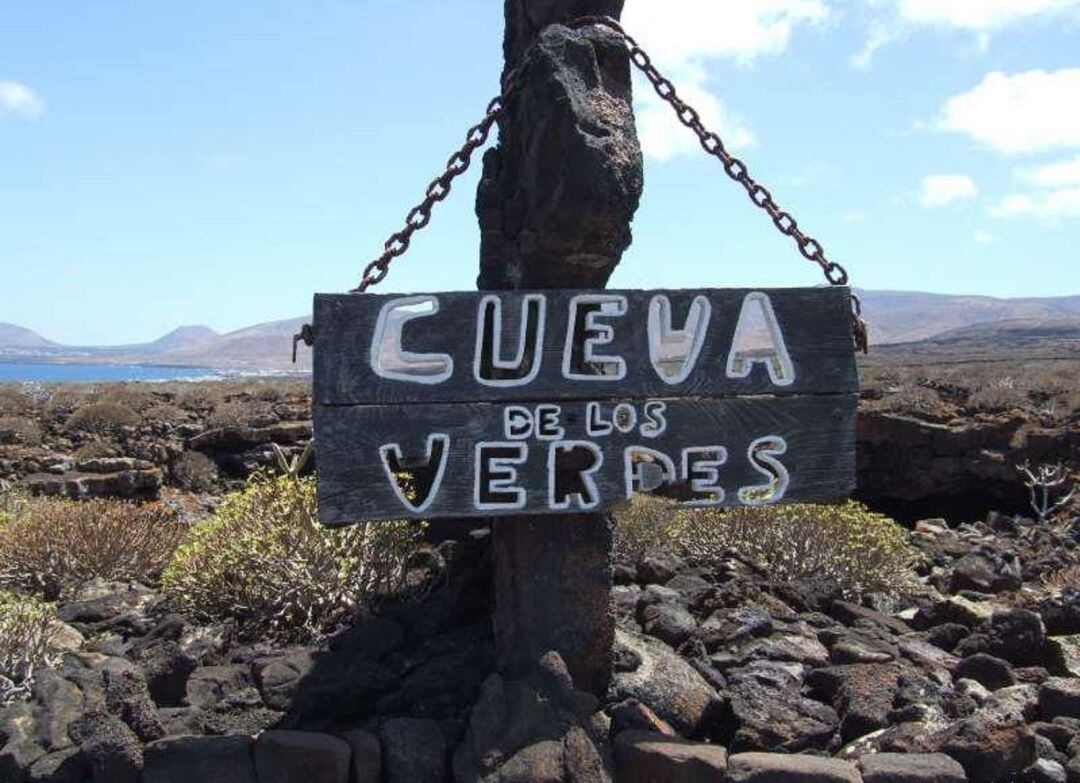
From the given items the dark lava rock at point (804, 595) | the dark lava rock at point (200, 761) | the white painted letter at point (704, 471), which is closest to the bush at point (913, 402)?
the dark lava rock at point (804, 595)

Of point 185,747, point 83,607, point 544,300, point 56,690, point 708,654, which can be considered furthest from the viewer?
point 83,607

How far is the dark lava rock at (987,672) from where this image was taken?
497cm

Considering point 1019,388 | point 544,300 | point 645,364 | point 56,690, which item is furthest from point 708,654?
point 1019,388

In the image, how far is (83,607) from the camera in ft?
20.8

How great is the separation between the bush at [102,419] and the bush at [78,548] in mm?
11741

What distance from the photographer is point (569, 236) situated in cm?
414

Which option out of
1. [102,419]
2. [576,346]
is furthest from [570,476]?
[102,419]

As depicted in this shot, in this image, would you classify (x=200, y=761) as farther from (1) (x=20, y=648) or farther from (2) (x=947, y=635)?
(2) (x=947, y=635)

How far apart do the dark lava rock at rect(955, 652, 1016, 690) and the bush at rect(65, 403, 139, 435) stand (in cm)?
1684

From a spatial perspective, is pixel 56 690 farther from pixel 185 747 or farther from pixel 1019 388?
pixel 1019 388

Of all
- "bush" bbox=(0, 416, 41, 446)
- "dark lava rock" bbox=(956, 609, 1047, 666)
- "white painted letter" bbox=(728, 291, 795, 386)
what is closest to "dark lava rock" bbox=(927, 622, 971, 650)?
"dark lava rock" bbox=(956, 609, 1047, 666)

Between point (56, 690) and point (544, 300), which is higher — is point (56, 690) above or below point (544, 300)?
below

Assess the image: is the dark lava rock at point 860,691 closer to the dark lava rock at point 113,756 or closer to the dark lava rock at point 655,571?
the dark lava rock at point 655,571

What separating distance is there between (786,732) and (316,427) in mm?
2237
